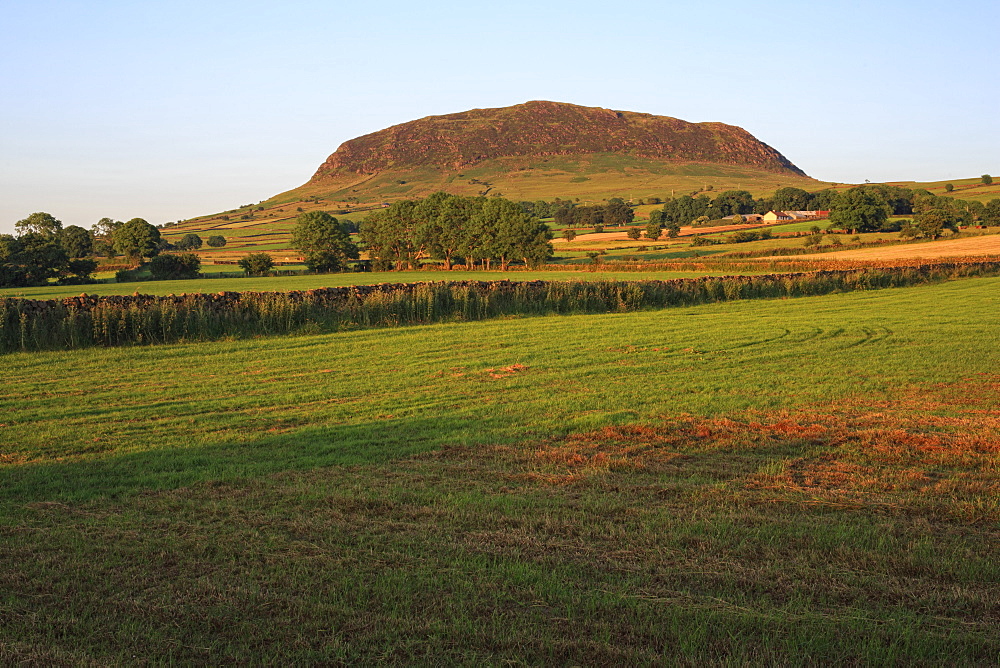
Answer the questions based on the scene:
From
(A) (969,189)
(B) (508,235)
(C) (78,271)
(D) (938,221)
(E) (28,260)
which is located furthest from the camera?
(A) (969,189)

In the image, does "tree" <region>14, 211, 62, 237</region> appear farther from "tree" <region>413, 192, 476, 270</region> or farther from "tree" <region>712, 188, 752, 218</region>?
"tree" <region>712, 188, 752, 218</region>

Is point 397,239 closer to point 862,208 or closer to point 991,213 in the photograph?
point 862,208

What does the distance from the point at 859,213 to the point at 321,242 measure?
65.7 m

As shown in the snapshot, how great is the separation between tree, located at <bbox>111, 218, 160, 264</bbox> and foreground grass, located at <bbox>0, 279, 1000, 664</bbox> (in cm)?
8694

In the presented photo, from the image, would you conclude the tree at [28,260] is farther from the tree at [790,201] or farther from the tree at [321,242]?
the tree at [790,201]

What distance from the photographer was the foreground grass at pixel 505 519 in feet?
16.1

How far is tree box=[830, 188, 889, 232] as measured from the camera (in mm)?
93188

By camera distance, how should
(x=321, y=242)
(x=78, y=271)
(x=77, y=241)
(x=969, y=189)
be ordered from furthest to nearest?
(x=969, y=189)
(x=77, y=241)
(x=321, y=242)
(x=78, y=271)

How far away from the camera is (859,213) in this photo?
93250 mm

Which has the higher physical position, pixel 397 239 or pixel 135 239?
pixel 135 239

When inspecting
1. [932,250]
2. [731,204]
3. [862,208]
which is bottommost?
[932,250]

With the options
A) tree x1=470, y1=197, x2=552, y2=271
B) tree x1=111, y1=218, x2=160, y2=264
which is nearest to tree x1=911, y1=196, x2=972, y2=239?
tree x1=470, y1=197, x2=552, y2=271

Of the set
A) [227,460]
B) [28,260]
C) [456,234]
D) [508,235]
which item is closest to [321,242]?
[456,234]

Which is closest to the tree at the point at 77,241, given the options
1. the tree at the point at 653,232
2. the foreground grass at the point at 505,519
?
the tree at the point at 653,232
